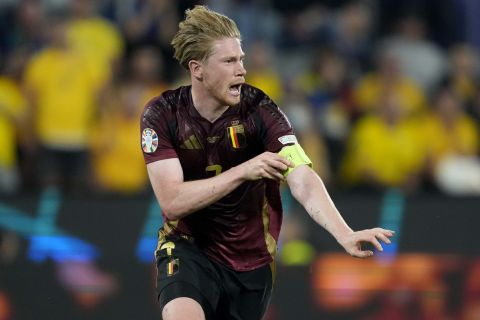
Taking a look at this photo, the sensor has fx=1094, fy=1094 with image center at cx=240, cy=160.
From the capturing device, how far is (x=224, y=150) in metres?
6.33

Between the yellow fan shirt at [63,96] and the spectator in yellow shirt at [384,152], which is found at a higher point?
the yellow fan shirt at [63,96]

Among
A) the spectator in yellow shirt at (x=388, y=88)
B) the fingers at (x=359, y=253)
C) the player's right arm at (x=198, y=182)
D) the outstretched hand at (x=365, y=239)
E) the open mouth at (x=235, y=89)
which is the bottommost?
the spectator in yellow shirt at (x=388, y=88)

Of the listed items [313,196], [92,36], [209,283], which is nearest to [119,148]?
[92,36]

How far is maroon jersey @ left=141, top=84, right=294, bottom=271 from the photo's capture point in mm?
6277

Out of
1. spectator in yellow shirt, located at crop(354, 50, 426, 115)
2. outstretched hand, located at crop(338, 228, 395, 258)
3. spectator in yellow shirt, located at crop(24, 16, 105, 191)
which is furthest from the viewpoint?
spectator in yellow shirt, located at crop(354, 50, 426, 115)

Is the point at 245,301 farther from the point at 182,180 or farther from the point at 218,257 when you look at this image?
the point at 182,180

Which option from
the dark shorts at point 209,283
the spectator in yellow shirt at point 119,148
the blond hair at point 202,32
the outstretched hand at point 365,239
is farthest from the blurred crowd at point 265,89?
the outstretched hand at point 365,239

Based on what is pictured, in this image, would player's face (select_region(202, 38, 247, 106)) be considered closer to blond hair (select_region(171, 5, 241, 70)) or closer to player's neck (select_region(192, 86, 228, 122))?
blond hair (select_region(171, 5, 241, 70))

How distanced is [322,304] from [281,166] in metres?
4.94

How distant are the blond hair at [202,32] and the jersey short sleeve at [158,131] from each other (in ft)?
1.09

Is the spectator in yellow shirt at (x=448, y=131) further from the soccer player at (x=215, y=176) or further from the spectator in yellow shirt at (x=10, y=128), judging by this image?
the soccer player at (x=215, y=176)

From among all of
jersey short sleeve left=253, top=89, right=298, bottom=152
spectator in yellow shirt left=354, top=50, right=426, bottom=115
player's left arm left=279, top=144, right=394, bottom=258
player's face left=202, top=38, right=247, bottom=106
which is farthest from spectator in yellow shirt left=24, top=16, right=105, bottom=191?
player's left arm left=279, top=144, right=394, bottom=258

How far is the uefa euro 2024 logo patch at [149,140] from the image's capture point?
6184 millimetres

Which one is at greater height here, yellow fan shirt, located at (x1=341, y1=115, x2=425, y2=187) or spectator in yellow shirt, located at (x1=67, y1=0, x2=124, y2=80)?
spectator in yellow shirt, located at (x1=67, y1=0, x2=124, y2=80)
